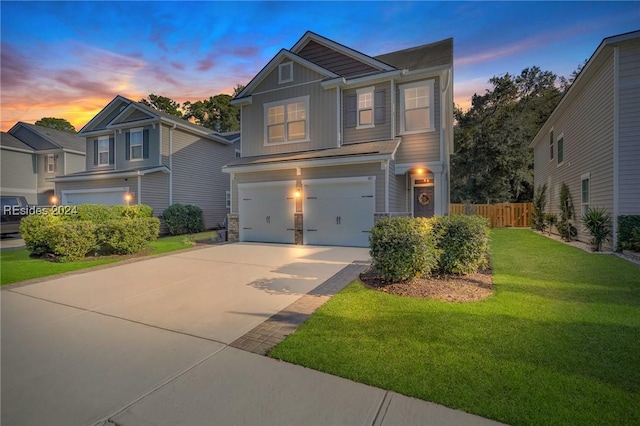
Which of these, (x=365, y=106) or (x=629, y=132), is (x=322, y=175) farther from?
(x=629, y=132)

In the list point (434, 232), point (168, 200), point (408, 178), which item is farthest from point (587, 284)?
point (168, 200)

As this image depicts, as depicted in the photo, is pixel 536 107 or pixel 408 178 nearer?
pixel 408 178

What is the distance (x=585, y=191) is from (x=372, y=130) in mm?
8071

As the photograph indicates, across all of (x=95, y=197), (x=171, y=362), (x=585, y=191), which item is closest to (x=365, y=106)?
(x=585, y=191)

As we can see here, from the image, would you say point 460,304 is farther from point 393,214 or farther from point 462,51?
point 462,51

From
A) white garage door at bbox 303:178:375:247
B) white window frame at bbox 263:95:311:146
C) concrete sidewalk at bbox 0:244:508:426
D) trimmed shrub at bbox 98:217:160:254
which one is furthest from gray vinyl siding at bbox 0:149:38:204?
white garage door at bbox 303:178:375:247

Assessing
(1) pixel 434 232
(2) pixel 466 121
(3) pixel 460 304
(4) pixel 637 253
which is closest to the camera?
(3) pixel 460 304

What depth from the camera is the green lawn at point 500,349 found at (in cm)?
226

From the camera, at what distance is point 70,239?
8.20 m

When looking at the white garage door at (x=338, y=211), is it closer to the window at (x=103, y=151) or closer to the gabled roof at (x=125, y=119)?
the gabled roof at (x=125, y=119)

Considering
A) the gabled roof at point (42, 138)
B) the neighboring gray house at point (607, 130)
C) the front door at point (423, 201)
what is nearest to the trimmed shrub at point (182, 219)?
the front door at point (423, 201)

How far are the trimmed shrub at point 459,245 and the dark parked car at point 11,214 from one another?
18.5 metres

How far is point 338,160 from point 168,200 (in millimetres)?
10626

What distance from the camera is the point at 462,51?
14227 mm
